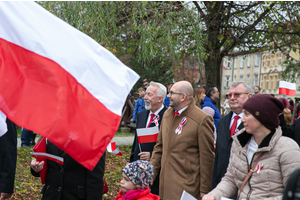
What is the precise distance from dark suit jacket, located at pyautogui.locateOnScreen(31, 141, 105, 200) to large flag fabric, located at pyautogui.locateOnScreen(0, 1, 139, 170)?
1.22 m

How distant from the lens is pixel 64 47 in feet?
10.1

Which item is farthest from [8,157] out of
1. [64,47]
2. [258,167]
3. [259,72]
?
[259,72]

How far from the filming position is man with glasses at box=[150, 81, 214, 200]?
5.06 meters

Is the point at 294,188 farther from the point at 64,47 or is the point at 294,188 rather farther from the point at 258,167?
the point at 64,47

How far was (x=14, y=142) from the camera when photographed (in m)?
4.39

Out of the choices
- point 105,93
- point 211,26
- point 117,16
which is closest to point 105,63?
point 105,93

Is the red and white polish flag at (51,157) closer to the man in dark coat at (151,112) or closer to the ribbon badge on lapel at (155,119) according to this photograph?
the man in dark coat at (151,112)

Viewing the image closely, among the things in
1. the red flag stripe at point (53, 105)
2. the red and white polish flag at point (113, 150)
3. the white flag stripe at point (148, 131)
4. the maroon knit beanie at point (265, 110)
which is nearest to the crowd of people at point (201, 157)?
the maroon knit beanie at point (265, 110)

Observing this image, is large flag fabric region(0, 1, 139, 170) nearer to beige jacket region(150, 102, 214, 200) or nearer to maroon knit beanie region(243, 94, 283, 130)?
maroon knit beanie region(243, 94, 283, 130)

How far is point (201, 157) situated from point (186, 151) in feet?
0.70

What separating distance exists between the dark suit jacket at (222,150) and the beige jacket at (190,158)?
364 mm

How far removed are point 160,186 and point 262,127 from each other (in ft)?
7.71

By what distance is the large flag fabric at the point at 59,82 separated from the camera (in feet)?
9.33

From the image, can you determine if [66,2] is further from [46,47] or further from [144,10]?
[46,47]
